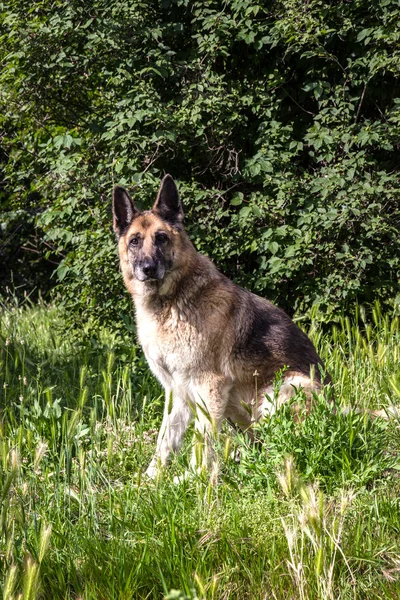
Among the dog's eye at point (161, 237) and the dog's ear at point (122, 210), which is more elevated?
the dog's ear at point (122, 210)

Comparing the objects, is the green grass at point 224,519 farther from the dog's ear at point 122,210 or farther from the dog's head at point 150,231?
the dog's ear at point 122,210

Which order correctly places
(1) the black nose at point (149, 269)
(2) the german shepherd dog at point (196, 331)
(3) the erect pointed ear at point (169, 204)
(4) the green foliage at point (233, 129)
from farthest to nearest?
(4) the green foliage at point (233, 129) < (3) the erect pointed ear at point (169, 204) < (1) the black nose at point (149, 269) < (2) the german shepherd dog at point (196, 331)

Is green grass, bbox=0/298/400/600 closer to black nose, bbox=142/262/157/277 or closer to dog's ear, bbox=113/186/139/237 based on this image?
black nose, bbox=142/262/157/277

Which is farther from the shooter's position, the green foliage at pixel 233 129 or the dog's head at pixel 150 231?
the green foliage at pixel 233 129


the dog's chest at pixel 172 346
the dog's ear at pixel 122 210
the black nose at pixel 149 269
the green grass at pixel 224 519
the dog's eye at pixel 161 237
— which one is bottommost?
the green grass at pixel 224 519

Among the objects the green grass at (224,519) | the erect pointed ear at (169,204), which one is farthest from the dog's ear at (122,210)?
the green grass at (224,519)

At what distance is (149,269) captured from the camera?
523cm

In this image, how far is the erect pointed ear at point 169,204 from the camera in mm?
5492

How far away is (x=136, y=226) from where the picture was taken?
543 centimetres

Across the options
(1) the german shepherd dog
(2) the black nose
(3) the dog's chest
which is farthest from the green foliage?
(3) the dog's chest

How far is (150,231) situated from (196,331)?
788 mm

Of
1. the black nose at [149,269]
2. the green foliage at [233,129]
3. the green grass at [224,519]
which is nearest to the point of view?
the green grass at [224,519]

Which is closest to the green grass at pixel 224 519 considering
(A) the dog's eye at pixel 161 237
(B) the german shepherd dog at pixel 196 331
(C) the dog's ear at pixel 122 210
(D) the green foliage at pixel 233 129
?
(B) the german shepherd dog at pixel 196 331

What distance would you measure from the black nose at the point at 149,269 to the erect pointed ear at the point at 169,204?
0.43m
